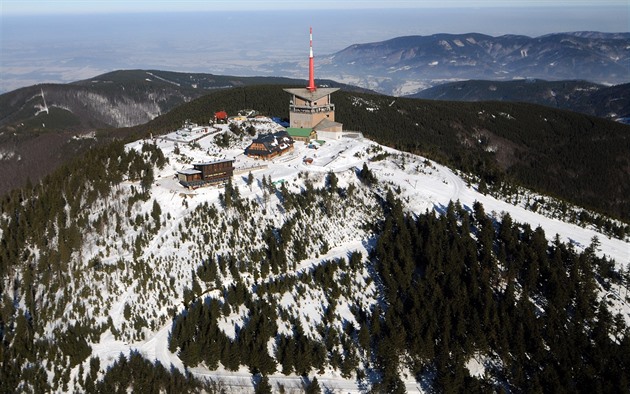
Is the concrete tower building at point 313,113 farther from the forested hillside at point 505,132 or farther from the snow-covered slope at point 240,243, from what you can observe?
the forested hillside at point 505,132

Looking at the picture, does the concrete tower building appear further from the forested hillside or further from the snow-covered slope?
the forested hillside

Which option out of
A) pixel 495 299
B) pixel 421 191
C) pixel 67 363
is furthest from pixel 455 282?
pixel 67 363

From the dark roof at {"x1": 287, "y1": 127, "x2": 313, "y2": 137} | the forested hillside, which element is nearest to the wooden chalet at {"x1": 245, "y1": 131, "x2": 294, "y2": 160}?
the dark roof at {"x1": 287, "y1": 127, "x2": 313, "y2": 137}

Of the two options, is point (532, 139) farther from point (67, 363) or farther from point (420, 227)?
point (67, 363)

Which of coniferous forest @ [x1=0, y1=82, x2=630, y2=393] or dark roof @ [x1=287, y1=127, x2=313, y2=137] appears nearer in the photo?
coniferous forest @ [x1=0, y1=82, x2=630, y2=393]

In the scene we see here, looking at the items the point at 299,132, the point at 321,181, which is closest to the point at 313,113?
the point at 299,132

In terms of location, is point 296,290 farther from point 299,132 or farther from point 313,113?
point 313,113
